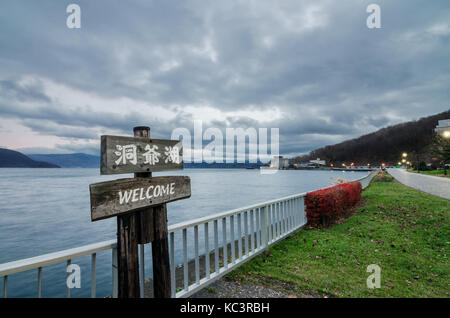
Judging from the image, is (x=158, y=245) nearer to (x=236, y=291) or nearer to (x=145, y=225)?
(x=145, y=225)

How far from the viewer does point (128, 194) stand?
7.18 feet

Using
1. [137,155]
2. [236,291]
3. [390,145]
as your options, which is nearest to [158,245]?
[137,155]

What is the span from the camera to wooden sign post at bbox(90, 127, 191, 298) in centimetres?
206

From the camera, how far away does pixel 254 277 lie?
3963mm

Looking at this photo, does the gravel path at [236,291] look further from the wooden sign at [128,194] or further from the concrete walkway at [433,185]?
the concrete walkway at [433,185]

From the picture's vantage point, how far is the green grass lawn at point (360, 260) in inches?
144

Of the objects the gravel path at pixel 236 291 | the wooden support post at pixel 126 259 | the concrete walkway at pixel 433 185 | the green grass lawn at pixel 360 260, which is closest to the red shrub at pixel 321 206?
the green grass lawn at pixel 360 260

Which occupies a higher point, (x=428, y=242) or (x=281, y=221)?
(x=281, y=221)

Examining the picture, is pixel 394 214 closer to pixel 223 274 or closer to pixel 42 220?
pixel 223 274

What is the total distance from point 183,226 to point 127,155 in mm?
1375

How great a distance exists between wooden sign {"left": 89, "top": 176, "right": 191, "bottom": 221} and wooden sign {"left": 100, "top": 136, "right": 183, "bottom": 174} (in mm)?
125

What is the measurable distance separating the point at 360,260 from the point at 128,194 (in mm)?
4890
